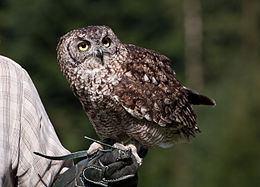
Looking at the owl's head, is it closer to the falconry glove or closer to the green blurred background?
the falconry glove

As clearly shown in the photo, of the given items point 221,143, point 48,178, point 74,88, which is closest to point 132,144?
point 74,88

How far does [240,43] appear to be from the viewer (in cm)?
3073

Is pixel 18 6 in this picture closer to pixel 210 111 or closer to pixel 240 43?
pixel 210 111

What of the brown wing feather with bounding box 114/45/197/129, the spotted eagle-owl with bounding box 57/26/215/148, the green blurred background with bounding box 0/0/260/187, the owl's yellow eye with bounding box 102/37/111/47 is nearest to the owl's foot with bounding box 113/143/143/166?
the spotted eagle-owl with bounding box 57/26/215/148

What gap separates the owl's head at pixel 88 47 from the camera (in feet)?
15.3

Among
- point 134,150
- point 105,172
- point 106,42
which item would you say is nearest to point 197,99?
point 134,150

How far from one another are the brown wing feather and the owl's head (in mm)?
157

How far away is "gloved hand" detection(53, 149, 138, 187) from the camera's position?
3953mm

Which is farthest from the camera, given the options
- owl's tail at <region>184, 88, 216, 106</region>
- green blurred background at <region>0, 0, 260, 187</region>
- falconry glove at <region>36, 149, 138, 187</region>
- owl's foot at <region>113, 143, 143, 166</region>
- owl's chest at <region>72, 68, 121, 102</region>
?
green blurred background at <region>0, 0, 260, 187</region>

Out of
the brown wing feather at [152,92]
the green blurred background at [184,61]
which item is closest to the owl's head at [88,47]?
the brown wing feather at [152,92]

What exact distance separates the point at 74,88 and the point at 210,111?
650 inches

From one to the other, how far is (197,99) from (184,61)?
24.0 metres

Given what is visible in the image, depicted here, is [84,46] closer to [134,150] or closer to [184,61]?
[134,150]

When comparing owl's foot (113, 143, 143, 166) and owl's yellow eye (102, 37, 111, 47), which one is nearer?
owl's foot (113, 143, 143, 166)
